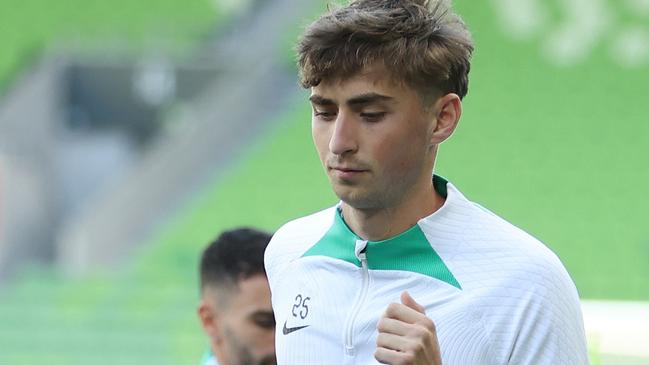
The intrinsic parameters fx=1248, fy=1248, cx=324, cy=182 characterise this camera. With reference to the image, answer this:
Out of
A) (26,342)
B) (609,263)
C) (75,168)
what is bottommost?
(26,342)

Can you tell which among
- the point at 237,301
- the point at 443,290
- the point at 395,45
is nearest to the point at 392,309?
the point at 443,290

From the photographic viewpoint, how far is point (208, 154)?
11.2 m

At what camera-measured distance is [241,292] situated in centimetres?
294

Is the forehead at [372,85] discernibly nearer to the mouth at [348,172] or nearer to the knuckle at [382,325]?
the mouth at [348,172]

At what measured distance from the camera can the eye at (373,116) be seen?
1.91 metres

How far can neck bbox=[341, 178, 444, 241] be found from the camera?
2.02m

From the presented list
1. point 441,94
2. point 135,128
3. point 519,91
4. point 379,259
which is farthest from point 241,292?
point 135,128

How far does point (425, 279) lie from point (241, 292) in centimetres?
101

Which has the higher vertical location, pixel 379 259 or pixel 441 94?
pixel 441 94

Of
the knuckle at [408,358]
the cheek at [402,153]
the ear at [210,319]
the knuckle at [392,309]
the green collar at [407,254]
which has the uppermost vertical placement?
the cheek at [402,153]

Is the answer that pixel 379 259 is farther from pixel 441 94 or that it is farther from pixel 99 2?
Result: pixel 99 2

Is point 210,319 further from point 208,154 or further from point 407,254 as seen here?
point 208,154


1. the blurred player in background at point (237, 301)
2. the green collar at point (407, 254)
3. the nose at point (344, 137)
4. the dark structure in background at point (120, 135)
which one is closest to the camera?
the nose at point (344, 137)

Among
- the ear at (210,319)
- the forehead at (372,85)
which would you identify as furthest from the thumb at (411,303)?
the ear at (210,319)
